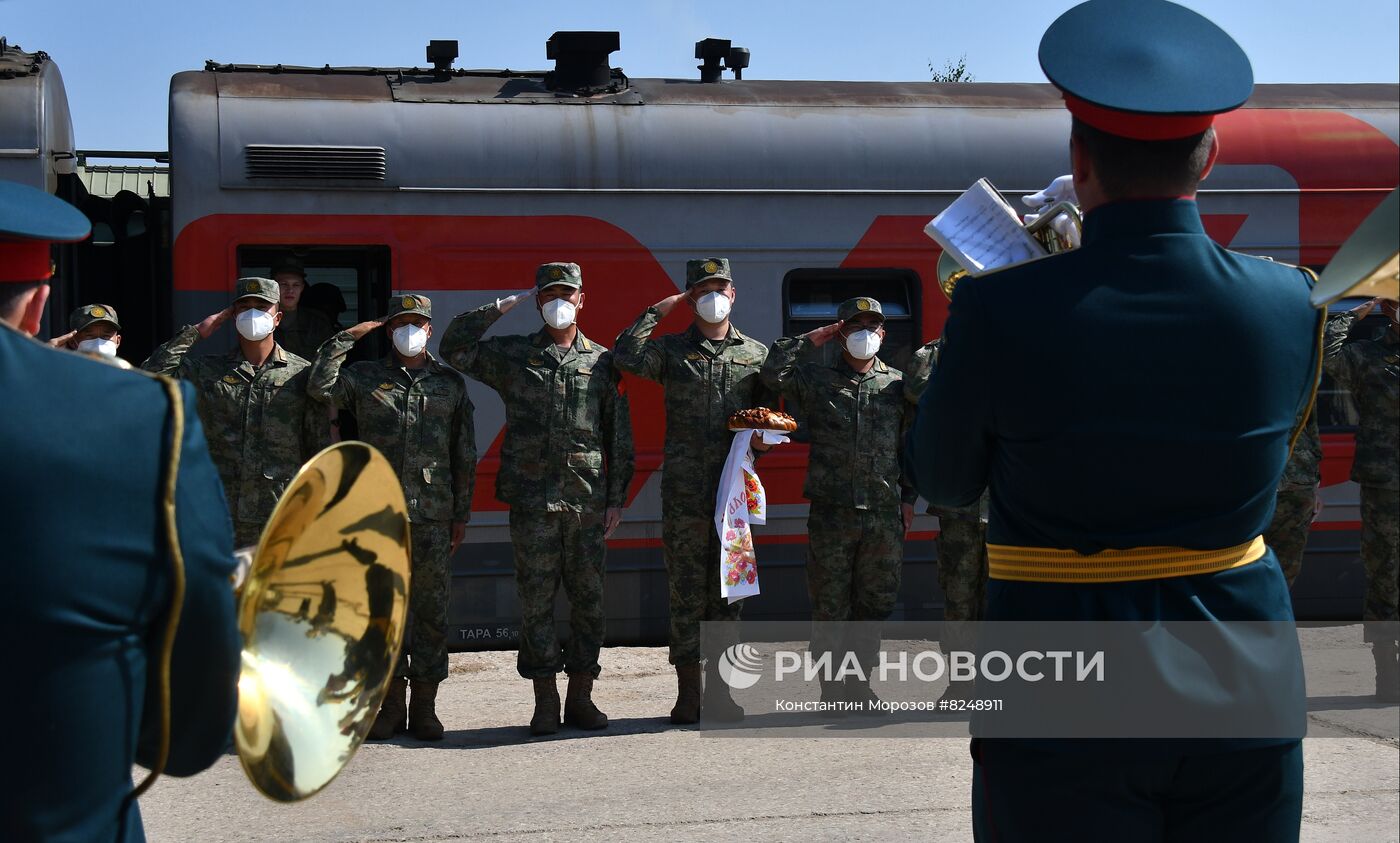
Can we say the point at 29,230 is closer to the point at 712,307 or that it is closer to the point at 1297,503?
the point at 712,307

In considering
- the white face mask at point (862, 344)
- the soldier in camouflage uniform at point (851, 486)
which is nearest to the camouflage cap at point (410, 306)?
the soldier in camouflage uniform at point (851, 486)

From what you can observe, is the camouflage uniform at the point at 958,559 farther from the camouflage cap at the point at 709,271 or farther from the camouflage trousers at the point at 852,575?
the camouflage cap at the point at 709,271

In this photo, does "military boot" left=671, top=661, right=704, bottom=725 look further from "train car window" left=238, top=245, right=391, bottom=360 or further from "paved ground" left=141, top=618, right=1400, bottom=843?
"train car window" left=238, top=245, right=391, bottom=360

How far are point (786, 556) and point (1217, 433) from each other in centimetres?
609

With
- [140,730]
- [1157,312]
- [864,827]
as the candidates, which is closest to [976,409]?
[1157,312]

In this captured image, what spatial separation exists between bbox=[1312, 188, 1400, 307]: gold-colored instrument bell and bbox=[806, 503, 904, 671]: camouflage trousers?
17.5ft

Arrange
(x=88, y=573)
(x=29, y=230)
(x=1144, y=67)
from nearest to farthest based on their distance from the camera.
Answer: (x=88, y=573), (x=29, y=230), (x=1144, y=67)

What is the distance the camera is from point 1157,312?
2293 mm

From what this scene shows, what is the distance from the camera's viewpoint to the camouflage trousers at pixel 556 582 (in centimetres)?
694

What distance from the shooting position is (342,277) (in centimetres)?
822

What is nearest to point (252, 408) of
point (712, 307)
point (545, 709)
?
point (545, 709)

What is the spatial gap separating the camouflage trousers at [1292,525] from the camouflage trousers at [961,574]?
148 cm

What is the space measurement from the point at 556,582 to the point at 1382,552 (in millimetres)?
4118

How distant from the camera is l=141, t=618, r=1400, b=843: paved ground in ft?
17.1
